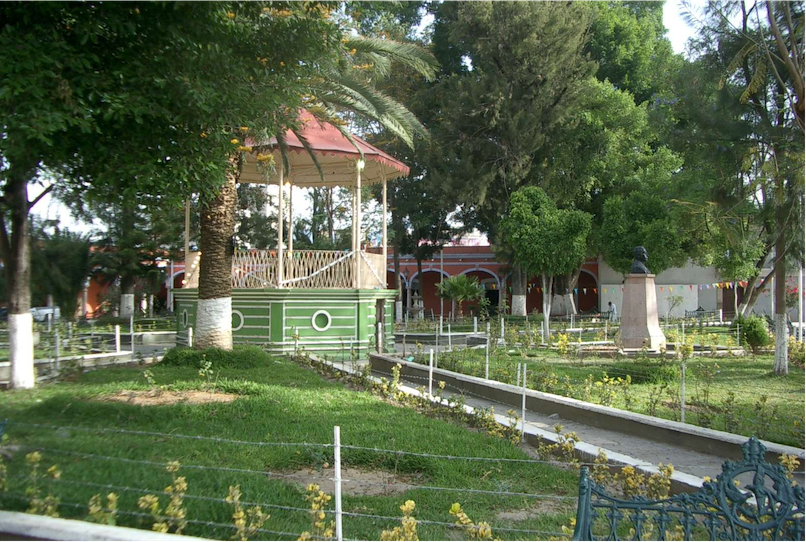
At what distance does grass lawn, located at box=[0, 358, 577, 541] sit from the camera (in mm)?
5102

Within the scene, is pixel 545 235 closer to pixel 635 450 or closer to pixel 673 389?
pixel 673 389

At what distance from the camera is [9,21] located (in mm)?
6621

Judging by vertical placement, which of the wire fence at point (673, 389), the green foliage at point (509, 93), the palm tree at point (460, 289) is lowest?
the wire fence at point (673, 389)

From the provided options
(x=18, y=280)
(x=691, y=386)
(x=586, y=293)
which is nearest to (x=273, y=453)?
(x=18, y=280)

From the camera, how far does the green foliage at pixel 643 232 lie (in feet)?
77.2

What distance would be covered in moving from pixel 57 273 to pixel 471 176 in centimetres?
1813

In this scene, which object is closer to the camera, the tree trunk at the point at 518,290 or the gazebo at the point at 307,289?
the gazebo at the point at 307,289

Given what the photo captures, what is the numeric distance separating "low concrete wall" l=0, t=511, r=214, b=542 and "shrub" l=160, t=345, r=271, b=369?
7.49 metres

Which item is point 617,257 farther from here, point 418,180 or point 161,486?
point 161,486

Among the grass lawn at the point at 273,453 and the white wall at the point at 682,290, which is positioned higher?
the white wall at the point at 682,290

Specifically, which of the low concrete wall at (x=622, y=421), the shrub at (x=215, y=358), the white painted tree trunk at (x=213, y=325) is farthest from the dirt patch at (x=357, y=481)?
the white painted tree trunk at (x=213, y=325)

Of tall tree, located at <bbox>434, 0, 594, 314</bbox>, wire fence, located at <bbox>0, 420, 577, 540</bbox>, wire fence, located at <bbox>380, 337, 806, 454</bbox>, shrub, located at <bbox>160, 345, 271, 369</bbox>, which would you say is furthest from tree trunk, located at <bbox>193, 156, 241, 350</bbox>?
tall tree, located at <bbox>434, 0, 594, 314</bbox>

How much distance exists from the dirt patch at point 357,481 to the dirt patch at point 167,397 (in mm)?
2738

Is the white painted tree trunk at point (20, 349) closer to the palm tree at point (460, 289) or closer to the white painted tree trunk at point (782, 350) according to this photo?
the white painted tree trunk at point (782, 350)
